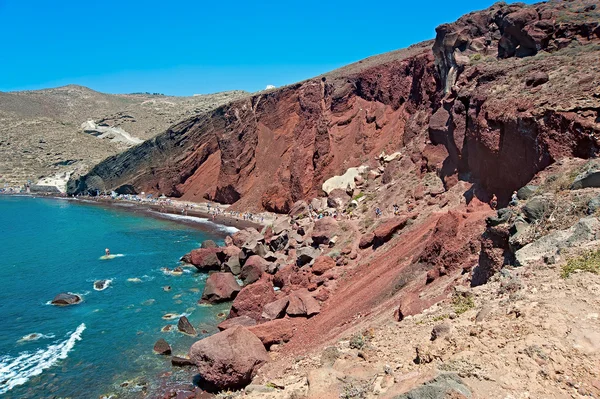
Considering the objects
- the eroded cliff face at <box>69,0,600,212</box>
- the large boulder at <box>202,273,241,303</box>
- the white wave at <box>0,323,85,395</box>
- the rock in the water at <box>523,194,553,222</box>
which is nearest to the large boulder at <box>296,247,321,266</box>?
the large boulder at <box>202,273,241,303</box>

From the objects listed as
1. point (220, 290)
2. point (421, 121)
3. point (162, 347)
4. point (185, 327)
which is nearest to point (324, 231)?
point (220, 290)

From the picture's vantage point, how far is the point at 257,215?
59.4 m

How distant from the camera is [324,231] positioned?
31484 millimetres

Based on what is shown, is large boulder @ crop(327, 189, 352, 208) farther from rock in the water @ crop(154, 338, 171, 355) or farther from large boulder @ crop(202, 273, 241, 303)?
rock in the water @ crop(154, 338, 171, 355)

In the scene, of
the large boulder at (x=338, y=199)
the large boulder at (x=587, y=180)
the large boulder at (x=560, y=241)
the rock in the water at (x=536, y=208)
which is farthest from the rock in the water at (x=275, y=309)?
the large boulder at (x=338, y=199)

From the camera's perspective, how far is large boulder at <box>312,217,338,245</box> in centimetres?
3109

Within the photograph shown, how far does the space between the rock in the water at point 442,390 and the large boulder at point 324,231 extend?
24.0 meters

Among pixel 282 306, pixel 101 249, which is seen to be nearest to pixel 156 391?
pixel 282 306

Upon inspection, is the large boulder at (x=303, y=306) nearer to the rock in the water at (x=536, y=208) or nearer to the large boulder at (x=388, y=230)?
the large boulder at (x=388, y=230)

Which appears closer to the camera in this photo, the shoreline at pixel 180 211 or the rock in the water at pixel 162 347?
the rock in the water at pixel 162 347

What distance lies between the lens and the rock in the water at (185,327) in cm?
2430

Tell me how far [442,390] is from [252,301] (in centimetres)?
1915

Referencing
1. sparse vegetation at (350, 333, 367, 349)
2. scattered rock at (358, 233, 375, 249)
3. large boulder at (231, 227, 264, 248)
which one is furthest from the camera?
large boulder at (231, 227, 264, 248)

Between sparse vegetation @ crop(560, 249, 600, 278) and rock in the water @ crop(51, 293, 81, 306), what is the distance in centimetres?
2967
